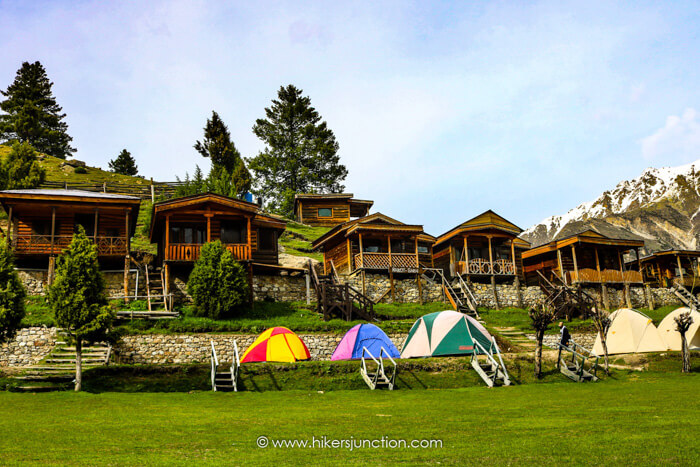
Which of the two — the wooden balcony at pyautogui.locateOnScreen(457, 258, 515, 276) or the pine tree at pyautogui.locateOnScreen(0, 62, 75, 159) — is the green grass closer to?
the wooden balcony at pyautogui.locateOnScreen(457, 258, 515, 276)

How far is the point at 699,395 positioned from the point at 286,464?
36.3ft

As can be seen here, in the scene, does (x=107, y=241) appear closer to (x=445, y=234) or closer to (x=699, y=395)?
(x=445, y=234)

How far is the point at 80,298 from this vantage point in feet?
54.4

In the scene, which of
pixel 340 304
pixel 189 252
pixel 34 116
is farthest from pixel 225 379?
pixel 34 116

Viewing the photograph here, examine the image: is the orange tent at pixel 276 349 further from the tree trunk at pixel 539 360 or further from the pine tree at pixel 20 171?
the pine tree at pixel 20 171

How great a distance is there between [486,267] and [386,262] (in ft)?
25.0

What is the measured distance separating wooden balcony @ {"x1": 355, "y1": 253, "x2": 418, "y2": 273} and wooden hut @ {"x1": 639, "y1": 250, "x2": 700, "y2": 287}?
22490 mm

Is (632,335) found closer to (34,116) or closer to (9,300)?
(9,300)

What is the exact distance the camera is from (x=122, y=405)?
43.7ft

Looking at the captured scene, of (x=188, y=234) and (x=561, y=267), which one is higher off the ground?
(x=188, y=234)

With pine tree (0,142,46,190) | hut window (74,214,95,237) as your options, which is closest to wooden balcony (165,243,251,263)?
hut window (74,214,95,237)

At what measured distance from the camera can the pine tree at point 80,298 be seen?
16484mm

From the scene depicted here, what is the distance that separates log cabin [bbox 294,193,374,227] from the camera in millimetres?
57188

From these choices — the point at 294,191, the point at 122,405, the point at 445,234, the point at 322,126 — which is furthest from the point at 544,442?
the point at 322,126
